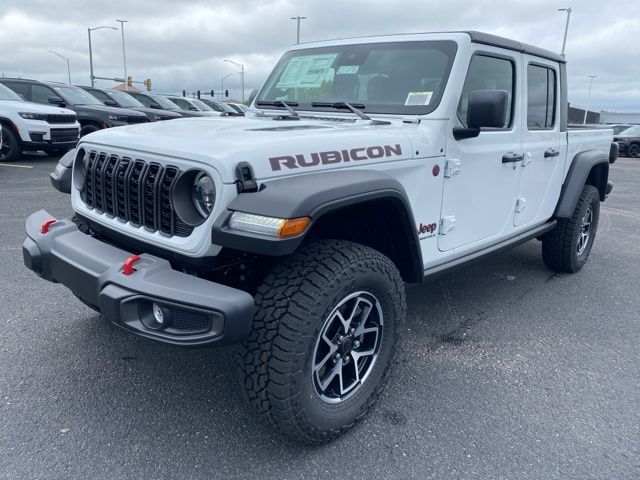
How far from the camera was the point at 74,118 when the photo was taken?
11.2 metres

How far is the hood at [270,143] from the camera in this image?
84.8 inches

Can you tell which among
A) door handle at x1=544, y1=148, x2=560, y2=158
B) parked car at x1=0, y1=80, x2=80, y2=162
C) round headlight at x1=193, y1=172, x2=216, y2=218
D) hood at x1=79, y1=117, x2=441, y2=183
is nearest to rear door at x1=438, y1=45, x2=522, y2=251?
hood at x1=79, y1=117, x2=441, y2=183

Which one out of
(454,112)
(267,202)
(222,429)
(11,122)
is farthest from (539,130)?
(11,122)

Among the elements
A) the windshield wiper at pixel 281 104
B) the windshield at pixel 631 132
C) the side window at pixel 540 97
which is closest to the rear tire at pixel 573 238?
the side window at pixel 540 97

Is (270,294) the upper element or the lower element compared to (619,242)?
upper

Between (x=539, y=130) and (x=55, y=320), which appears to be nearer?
(x=55, y=320)

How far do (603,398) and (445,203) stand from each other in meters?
1.36

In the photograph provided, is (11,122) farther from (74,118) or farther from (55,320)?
(55,320)

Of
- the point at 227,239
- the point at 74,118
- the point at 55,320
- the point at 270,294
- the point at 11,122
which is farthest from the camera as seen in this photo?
the point at 74,118

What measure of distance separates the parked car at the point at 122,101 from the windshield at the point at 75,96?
0.42 m

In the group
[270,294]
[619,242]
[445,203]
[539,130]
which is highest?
[539,130]

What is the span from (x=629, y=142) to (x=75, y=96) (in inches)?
773

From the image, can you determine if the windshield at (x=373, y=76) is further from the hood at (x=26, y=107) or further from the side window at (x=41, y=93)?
the side window at (x=41, y=93)

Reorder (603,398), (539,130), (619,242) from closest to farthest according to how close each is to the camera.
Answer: (603,398) → (539,130) → (619,242)
